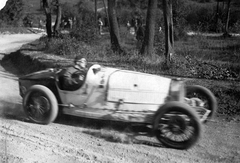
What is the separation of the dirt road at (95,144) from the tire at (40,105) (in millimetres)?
168

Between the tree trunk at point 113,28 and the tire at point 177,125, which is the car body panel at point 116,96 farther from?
the tree trunk at point 113,28

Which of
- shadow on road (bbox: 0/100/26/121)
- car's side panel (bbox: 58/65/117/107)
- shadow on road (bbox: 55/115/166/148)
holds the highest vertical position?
car's side panel (bbox: 58/65/117/107)

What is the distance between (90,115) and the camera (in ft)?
20.5

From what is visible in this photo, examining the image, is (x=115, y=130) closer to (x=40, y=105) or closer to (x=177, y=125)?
(x=177, y=125)

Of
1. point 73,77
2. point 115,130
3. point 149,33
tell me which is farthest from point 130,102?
point 149,33

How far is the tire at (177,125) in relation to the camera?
5258 millimetres

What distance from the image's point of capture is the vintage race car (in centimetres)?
542

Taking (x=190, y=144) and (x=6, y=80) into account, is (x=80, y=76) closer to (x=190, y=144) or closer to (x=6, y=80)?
(x=190, y=144)

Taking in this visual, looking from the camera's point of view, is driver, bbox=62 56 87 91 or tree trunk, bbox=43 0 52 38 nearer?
driver, bbox=62 56 87 91

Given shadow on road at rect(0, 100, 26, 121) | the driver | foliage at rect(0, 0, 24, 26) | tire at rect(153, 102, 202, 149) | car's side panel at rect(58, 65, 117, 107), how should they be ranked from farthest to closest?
foliage at rect(0, 0, 24, 26)
shadow on road at rect(0, 100, 26, 121)
the driver
car's side panel at rect(58, 65, 117, 107)
tire at rect(153, 102, 202, 149)

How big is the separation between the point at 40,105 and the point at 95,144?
162cm

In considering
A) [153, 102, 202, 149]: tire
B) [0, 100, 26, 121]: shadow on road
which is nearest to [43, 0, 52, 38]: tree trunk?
[0, 100, 26, 121]: shadow on road

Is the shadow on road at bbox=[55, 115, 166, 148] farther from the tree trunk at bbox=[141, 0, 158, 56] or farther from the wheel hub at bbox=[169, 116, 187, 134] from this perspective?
the tree trunk at bbox=[141, 0, 158, 56]

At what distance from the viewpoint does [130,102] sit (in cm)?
588
